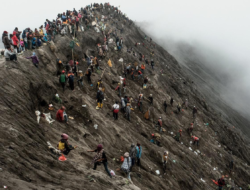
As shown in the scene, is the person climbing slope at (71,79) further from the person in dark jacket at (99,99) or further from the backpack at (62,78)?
the person in dark jacket at (99,99)

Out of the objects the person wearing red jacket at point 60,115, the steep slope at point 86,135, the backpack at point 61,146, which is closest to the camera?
the steep slope at point 86,135

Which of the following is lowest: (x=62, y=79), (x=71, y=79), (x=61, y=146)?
(x=61, y=146)

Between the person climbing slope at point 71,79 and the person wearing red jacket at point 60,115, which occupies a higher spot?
the person climbing slope at point 71,79


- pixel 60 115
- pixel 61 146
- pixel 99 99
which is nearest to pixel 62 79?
pixel 99 99

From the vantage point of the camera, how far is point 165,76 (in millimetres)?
39844

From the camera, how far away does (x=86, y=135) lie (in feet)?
46.2

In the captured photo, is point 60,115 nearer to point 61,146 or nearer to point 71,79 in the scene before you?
point 61,146

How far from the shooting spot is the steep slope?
7635 mm

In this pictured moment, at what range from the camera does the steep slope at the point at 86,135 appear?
7635mm

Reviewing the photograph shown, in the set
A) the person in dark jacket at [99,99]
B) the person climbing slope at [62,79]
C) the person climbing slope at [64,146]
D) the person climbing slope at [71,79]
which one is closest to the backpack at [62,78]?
the person climbing slope at [62,79]

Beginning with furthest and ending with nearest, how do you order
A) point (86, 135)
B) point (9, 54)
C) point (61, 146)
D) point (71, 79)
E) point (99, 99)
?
point (99, 99) < point (71, 79) < point (86, 135) < point (9, 54) < point (61, 146)

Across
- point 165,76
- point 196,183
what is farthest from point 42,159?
point 165,76

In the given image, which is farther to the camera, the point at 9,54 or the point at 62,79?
the point at 62,79

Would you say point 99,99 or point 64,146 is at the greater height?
point 99,99
